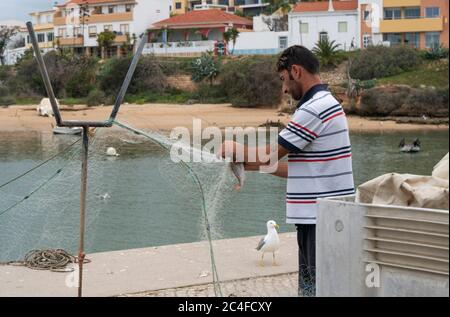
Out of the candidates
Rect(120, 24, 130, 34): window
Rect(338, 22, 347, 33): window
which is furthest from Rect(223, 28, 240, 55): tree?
Rect(120, 24, 130, 34): window

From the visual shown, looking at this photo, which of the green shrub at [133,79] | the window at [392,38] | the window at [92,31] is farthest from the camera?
the window at [92,31]

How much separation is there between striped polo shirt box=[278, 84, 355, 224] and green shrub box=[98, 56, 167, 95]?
145ft

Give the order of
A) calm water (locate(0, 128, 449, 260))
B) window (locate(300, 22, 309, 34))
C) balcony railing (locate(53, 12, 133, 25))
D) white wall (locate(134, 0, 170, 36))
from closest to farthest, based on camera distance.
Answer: calm water (locate(0, 128, 449, 260)), window (locate(300, 22, 309, 34)), balcony railing (locate(53, 12, 133, 25)), white wall (locate(134, 0, 170, 36))

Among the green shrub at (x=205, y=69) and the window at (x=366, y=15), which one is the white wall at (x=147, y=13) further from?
the window at (x=366, y=15)

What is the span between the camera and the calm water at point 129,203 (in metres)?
7.07

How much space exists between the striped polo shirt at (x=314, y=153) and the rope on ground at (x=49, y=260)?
334 cm

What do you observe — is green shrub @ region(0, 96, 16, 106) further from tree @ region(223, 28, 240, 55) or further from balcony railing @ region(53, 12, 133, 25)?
balcony railing @ region(53, 12, 133, 25)

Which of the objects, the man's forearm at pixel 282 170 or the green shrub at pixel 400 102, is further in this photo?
the green shrub at pixel 400 102

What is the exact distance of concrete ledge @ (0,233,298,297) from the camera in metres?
6.88

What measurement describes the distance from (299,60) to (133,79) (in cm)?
4547

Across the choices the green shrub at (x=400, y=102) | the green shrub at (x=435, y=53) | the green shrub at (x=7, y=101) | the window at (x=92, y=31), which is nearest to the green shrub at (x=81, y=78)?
the green shrub at (x=7, y=101)
